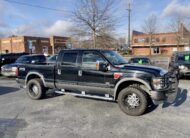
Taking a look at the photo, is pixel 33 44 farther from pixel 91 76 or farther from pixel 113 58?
pixel 91 76

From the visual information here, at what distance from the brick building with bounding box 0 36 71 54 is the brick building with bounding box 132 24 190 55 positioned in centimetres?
1977

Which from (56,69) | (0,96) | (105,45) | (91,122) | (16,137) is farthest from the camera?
(105,45)

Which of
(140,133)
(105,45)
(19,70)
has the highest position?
(105,45)

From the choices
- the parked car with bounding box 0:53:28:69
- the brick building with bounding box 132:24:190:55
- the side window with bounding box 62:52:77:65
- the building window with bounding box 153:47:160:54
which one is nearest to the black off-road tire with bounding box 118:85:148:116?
the side window with bounding box 62:52:77:65

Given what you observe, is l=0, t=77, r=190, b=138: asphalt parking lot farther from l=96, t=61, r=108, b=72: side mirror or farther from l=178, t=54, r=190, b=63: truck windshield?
l=178, t=54, r=190, b=63: truck windshield

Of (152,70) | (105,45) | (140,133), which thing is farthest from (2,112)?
(105,45)

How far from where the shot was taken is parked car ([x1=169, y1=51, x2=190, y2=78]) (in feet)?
42.8

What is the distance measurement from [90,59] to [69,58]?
845 mm

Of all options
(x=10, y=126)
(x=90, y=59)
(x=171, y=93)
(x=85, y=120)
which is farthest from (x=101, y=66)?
(x=10, y=126)

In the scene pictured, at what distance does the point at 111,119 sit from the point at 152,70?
1.80m

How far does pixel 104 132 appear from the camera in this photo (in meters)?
5.10

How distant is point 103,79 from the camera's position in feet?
22.2

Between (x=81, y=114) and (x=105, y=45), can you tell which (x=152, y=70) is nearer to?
(x=81, y=114)

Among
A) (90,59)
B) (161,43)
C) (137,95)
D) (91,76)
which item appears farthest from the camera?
(161,43)
